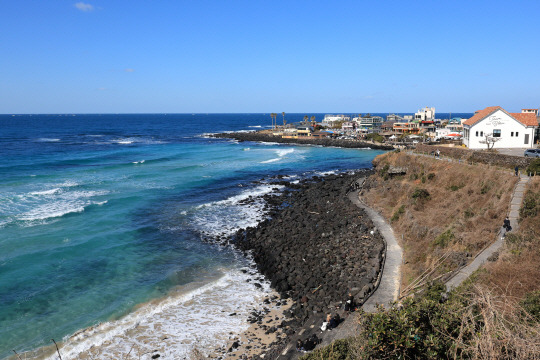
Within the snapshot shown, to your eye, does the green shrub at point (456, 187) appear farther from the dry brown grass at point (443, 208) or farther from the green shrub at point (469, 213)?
the green shrub at point (469, 213)

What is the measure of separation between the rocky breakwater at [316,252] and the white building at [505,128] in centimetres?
1446

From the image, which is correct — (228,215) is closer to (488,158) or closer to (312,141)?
(488,158)

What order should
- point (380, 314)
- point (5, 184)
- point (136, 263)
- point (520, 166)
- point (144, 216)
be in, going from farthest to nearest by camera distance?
point (5, 184) → point (144, 216) → point (520, 166) → point (136, 263) → point (380, 314)

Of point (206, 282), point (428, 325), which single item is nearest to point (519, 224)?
point (428, 325)

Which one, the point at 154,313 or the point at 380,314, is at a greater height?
the point at 380,314

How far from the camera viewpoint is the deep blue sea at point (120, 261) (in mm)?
15625

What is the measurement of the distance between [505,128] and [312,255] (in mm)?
24345

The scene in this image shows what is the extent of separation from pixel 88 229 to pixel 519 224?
28.8m

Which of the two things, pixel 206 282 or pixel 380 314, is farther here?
pixel 206 282

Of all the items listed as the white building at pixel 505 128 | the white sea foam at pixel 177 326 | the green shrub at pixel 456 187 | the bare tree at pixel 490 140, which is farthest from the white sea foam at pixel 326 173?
the white sea foam at pixel 177 326

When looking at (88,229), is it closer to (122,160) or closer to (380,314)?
(380,314)

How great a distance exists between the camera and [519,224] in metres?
18.1

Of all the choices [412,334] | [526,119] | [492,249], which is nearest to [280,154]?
[526,119]

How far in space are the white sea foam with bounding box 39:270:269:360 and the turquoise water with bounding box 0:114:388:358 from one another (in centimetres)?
5
